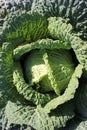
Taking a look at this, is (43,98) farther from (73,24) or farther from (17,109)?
(73,24)

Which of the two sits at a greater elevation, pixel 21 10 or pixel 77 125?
pixel 21 10

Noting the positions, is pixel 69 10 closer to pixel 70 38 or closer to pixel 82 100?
pixel 70 38

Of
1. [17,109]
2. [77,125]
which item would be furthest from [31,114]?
[77,125]

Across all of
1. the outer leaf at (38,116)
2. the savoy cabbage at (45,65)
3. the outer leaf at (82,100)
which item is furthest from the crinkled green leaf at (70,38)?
the outer leaf at (38,116)

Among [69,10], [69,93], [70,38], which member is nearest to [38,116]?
[69,93]

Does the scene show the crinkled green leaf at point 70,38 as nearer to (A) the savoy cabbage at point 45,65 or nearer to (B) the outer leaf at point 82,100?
(A) the savoy cabbage at point 45,65

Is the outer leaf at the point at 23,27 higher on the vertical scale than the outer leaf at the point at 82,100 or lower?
higher

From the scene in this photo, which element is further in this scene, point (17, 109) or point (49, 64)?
point (17, 109)

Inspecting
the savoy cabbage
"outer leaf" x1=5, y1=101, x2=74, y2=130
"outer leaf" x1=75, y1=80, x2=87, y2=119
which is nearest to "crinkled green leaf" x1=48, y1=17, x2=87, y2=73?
the savoy cabbage

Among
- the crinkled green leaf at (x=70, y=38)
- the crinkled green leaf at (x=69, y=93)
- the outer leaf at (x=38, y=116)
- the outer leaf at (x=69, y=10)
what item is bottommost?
the outer leaf at (x=38, y=116)

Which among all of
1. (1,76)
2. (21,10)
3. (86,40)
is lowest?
(1,76)
